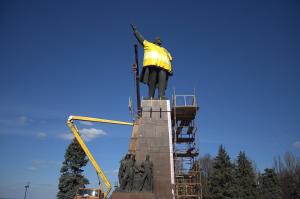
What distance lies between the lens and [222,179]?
31.5 meters

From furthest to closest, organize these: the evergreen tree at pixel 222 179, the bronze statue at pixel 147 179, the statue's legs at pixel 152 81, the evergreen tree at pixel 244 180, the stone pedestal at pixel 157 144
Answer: the evergreen tree at pixel 244 180 < the evergreen tree at pixel 222 179 < the statue's legs at pixel 152 81 < the stone pedestal at pixel 157 144 < the bronze statue at pixel 147 179

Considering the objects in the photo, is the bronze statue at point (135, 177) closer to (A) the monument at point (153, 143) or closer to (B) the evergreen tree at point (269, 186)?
(A) the monument at point (153, 143)

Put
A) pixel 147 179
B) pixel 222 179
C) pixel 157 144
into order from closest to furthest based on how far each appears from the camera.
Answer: pixel 147 179 → pixel 157 144 → pixel 222 179

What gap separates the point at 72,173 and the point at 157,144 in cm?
2588

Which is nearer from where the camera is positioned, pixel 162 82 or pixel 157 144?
pixel 157 144

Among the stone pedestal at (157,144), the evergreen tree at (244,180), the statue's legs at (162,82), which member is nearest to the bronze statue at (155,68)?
the statue's legs at (162,82)

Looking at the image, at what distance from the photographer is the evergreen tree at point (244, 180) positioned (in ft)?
103

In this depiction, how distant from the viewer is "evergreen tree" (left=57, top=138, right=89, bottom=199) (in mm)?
33188

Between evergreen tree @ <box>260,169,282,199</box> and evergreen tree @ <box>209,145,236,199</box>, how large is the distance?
5352mm

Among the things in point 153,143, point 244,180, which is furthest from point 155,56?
point 244,180

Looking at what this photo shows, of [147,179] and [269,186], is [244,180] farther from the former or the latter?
[147,179]

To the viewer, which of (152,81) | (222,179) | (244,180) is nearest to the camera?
(152,81)

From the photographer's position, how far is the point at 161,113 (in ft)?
43.7

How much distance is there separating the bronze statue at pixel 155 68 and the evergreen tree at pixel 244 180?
21476 mm
